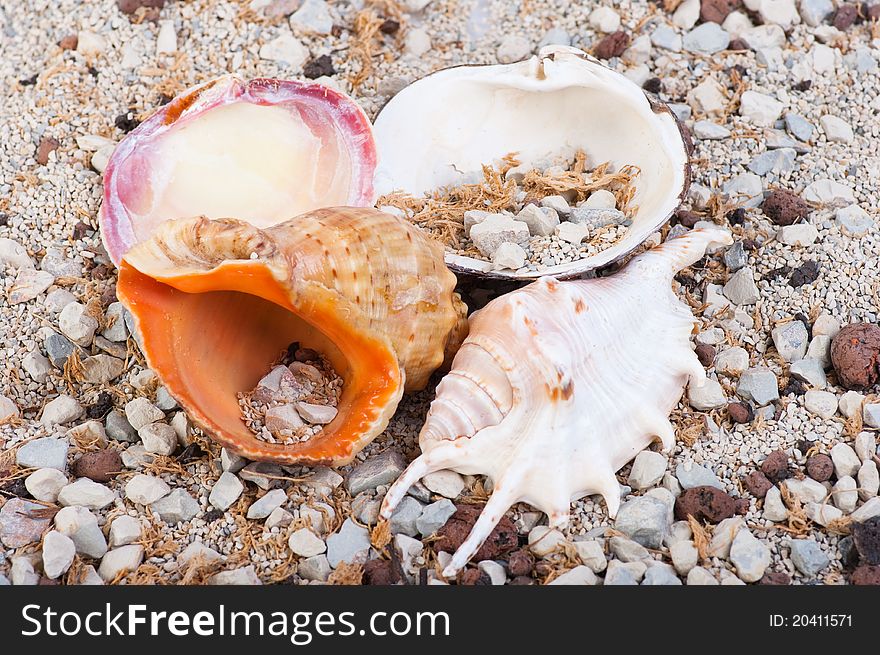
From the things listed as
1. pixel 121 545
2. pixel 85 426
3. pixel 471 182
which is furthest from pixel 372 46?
→ pixel 121 545

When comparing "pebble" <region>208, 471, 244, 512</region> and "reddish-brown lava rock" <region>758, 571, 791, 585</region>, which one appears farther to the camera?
"pebble" <region>208, 471, 244, 512</region>

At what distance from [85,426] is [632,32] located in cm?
164

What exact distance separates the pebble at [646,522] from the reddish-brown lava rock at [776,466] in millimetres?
200

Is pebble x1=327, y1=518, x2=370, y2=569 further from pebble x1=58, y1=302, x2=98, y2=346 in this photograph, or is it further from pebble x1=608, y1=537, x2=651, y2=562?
pebble x1=58, y1=302, x2=98, y2=346

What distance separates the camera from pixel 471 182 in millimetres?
2199

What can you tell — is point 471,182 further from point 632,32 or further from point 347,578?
point 347,578

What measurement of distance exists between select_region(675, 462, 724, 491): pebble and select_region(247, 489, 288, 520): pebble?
0.70 m

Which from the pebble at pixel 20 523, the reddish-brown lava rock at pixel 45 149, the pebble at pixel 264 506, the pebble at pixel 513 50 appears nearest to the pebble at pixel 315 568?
the pebble at pixel 264 506

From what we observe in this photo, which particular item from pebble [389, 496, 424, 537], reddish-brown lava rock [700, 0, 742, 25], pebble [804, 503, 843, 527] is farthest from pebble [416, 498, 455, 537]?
reddish-brown lava rock [700, 0, 742, 25]

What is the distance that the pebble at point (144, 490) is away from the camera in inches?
65.2

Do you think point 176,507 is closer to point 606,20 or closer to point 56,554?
point 56,554

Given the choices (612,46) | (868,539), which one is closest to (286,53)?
(612,46)

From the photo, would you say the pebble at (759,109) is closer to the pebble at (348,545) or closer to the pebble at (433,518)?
the pebble at (433,518)

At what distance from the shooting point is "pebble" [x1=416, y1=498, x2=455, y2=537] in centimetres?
163
